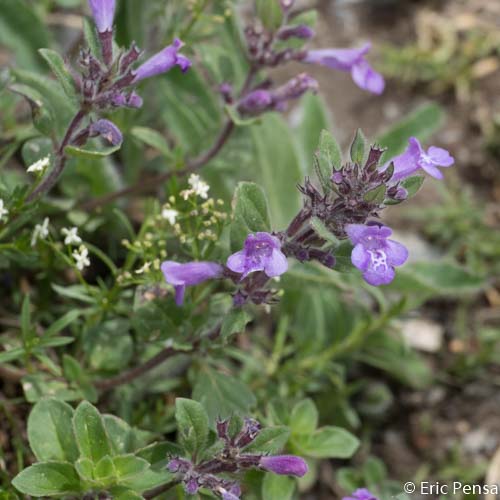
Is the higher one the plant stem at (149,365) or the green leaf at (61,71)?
the green leaf at (61,71)

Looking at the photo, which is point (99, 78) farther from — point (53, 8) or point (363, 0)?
point (363, 0)

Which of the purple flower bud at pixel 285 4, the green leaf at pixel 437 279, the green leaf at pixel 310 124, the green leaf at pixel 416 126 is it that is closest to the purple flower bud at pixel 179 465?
the green leaf at pixel 437 279

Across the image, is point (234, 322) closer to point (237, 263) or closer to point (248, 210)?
point (237, 263)

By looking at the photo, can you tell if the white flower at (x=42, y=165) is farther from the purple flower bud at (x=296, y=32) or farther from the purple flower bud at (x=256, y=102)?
the purple flower bud at (x=296, y=32)

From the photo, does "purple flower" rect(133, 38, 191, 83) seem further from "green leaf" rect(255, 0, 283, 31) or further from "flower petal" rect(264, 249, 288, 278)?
"flower petal" rect(264, 249, 288, 278)

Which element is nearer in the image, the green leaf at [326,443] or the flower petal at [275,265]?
the flower petal at [275,265]

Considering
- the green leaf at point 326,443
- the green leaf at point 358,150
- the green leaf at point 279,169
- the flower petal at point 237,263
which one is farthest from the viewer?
the green leaf at point 279,169
